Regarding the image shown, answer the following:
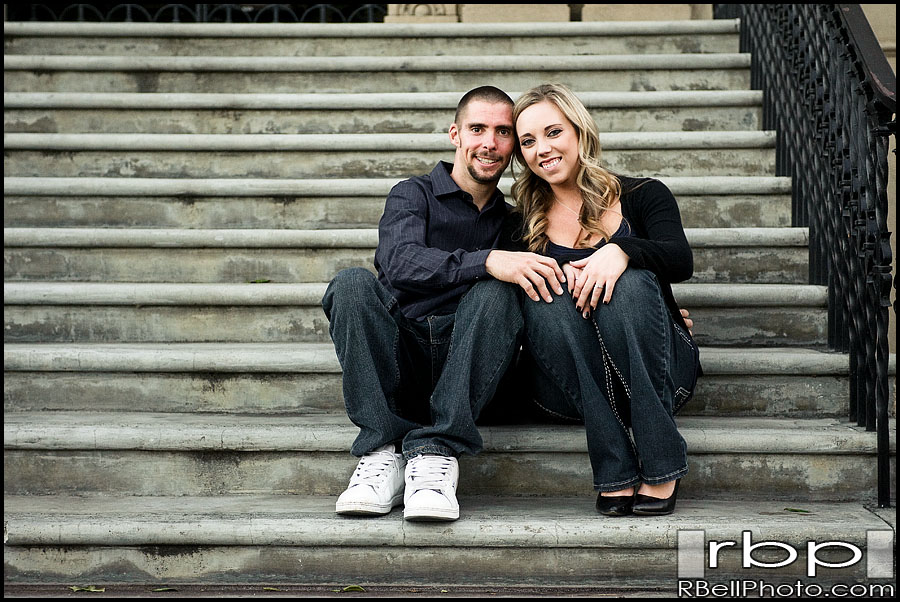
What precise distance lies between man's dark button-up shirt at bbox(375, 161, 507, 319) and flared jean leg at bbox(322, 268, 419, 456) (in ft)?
0.42

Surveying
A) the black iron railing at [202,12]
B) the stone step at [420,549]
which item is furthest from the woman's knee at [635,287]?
the black iron railing at [202,12]

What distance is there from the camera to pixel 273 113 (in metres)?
3.93

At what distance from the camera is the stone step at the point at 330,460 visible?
2.45m

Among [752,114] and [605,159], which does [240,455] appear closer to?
[605,159]

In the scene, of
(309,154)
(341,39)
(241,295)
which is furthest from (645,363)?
(341,39)

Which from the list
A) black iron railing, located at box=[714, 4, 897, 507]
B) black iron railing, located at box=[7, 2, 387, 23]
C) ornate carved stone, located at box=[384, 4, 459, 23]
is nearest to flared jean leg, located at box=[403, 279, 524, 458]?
black iron railing, located at box=[714, 4, 897, 507]

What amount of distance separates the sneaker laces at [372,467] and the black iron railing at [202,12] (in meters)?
3.87

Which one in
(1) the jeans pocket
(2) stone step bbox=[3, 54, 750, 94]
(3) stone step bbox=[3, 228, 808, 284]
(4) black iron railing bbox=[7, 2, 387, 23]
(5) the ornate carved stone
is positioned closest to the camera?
(1) the jeans pocket

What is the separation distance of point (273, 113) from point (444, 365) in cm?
201

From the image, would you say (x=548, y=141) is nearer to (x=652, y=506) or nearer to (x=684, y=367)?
(x=684, y=367)

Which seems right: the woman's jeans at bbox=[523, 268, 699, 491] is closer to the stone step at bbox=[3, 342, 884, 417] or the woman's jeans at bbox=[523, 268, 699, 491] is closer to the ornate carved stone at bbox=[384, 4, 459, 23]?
the stone step at bbox=[3, 342, 884, 417]

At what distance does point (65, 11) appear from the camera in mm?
5680

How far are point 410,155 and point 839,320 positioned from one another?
1.75 meters

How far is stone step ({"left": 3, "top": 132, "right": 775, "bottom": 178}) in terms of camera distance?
3.60 meters
